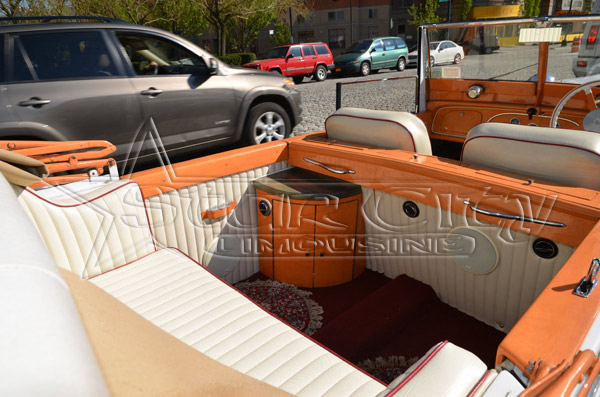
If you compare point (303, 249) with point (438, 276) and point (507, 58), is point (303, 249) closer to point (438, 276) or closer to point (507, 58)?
point (438, 276)

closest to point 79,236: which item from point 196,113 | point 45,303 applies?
point 45,303

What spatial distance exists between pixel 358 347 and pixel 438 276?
654 mm

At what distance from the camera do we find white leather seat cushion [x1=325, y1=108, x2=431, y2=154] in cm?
234

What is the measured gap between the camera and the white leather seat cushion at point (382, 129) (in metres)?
2.34

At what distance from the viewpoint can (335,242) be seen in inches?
103

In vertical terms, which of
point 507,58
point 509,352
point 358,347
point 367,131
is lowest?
point 358,347

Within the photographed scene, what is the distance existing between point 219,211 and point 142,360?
6.27 ft

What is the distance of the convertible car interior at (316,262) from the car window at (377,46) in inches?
606

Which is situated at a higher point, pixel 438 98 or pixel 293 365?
pixel 438 98

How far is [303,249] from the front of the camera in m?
2.60

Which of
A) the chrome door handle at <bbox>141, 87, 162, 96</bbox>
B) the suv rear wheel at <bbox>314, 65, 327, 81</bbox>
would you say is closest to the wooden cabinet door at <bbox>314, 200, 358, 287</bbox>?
the chrome door handle at <bbox>141, 87, 162, 96</bbox>

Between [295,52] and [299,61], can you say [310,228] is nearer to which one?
[299,61]

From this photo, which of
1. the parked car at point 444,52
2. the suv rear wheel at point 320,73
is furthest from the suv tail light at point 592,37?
the suv rear wheel at point 320,73

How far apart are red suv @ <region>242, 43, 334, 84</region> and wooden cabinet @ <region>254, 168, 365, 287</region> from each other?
12.9m
